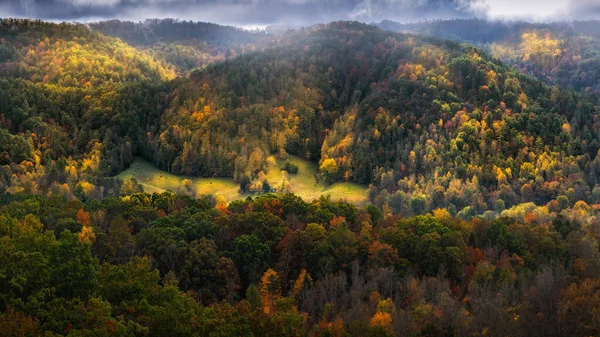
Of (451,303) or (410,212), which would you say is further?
(410,212)

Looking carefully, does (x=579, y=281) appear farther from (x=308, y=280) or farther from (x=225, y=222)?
(x=225, y=222)

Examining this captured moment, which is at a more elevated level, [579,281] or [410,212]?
[579,281]

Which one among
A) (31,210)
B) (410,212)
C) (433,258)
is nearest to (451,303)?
(433,258)

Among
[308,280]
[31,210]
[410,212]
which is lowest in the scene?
[410,212]

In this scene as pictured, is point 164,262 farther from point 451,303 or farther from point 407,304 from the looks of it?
point 451,303

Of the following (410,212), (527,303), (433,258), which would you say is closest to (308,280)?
(433,258)

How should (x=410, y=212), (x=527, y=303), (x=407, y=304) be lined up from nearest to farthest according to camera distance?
(x=527, y=303)
(x=407, y=304)
(x=410, y=212)

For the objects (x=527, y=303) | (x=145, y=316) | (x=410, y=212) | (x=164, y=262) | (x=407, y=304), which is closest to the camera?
(x=145, y=316)
